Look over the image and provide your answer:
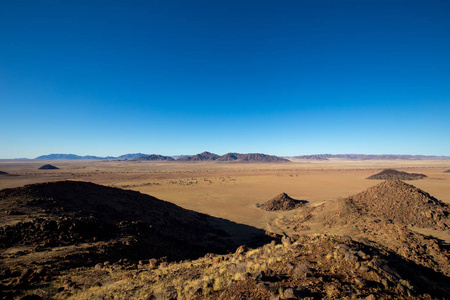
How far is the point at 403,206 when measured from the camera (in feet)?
64.1

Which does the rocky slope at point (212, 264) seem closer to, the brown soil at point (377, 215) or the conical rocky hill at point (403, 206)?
the brown soil at point (377, 215)

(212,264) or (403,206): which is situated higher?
(212,264)

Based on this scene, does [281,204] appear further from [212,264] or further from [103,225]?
[103,225]

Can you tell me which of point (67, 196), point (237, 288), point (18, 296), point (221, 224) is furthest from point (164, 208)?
point (237, 288)

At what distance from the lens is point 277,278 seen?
590 centimetres

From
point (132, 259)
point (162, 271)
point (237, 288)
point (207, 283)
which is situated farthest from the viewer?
point (132, 259)

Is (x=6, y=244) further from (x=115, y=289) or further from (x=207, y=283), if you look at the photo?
(x=207, y=283)

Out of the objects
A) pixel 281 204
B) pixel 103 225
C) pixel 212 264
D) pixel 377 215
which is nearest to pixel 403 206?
pixel 377 215

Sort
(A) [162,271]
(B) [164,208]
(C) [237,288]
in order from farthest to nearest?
(B) [164,208] → (A) [162,271] → (C) [237,288]

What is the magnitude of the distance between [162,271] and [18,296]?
4192 millimetres

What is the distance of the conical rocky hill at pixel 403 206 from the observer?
58.7ft

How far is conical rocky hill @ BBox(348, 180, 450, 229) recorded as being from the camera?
1789 cm

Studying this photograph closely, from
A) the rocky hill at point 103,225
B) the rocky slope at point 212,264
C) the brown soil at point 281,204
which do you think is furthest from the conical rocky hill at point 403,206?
the rocky hill at point 103,225

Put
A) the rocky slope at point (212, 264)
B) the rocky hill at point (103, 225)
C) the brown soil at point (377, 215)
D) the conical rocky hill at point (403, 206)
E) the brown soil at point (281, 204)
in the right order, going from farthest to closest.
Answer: the brown soil at point (281, 204) → the conical rocky hill at point (403, 206) → the brown soil at point (377, 215) → the rocky hill at point (103, 225) → the rocky slope at point (212, 264)
